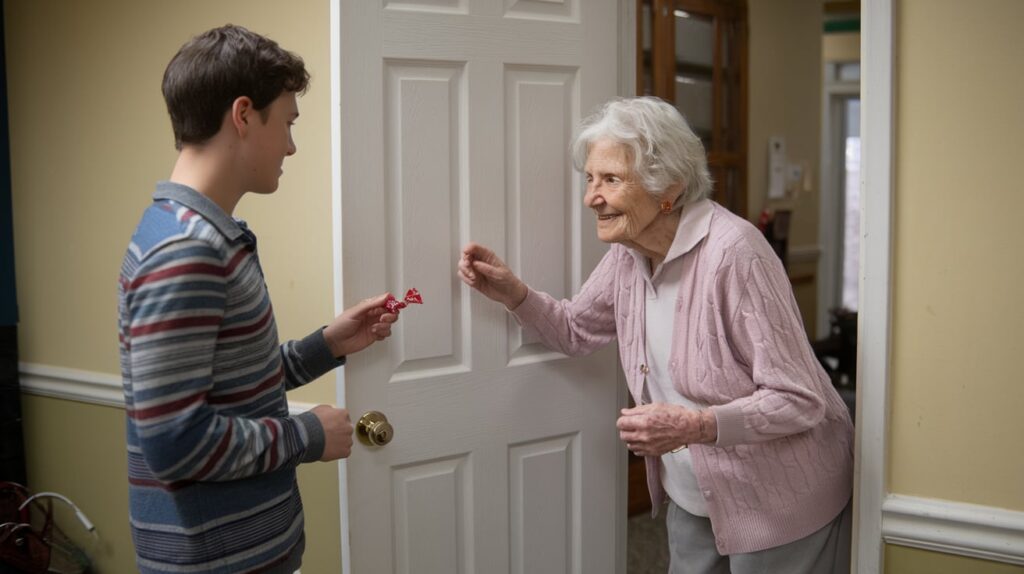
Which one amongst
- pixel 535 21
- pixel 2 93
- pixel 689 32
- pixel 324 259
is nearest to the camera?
pixel 535 21

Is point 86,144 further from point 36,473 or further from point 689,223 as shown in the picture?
point 689,223

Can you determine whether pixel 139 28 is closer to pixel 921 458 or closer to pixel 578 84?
pixel 578 84

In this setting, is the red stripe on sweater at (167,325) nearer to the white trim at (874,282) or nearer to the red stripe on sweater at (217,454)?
the red stripe on sweater at (217,454)

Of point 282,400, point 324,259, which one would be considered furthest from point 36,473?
point 282,400

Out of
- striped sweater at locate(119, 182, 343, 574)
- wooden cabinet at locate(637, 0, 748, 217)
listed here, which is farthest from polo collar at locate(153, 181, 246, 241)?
wooden cabinet at locate(637, 0, 748, 217)

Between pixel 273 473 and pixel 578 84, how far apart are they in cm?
116

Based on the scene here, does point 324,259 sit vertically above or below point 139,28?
below

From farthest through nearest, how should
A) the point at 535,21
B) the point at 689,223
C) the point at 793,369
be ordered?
the point at 535,21 → the point at 689,223 → the point at 793,369

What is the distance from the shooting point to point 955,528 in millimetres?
1746

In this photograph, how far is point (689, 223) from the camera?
184cm

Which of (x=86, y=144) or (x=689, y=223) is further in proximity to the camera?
(x=86, y=144)

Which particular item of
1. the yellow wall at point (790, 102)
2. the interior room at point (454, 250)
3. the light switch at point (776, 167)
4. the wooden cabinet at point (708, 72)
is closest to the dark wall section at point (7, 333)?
the interior room at point (454, 250)

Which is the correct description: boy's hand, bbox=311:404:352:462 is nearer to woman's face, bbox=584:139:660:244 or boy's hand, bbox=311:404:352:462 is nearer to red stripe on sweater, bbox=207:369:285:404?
red stripe on sweater, bbox=207:369:285:404

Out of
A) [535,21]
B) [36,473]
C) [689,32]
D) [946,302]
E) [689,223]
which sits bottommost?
[36,473]
